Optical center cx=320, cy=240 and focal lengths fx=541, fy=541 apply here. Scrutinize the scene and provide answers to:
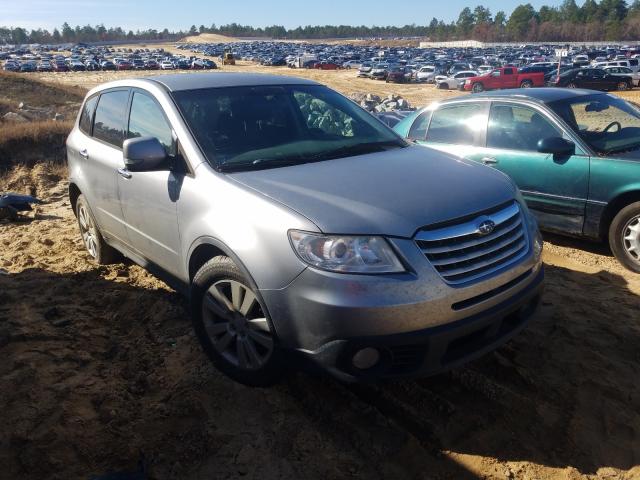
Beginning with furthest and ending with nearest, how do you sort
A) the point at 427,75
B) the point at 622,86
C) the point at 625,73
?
1. the point at 427,75
2. the point at 625,73
3. the point at 622,86

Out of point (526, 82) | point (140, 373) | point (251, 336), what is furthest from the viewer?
point (526, 82)

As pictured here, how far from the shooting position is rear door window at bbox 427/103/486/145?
5.87m

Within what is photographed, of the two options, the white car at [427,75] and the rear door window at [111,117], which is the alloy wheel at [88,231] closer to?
the rear door window at [111,117]

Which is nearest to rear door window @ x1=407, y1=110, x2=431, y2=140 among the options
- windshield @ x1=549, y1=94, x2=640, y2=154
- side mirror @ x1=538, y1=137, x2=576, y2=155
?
windshield @ x1=549, y1=94, x2=640, y2=154

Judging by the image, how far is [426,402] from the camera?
9.77ft

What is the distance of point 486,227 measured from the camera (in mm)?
2730

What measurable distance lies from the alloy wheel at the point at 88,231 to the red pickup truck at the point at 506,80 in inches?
1208

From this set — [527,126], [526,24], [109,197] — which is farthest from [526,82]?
[526,24]

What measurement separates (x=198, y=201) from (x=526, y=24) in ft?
486

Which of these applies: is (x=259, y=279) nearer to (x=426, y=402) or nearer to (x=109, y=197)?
(x=426, y=402)

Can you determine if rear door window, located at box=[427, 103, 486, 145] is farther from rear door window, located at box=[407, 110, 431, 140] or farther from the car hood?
the car hood

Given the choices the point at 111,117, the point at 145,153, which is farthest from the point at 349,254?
the point at 111,117

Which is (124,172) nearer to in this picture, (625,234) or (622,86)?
(625,234)

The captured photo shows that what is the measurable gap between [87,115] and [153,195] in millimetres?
1903
